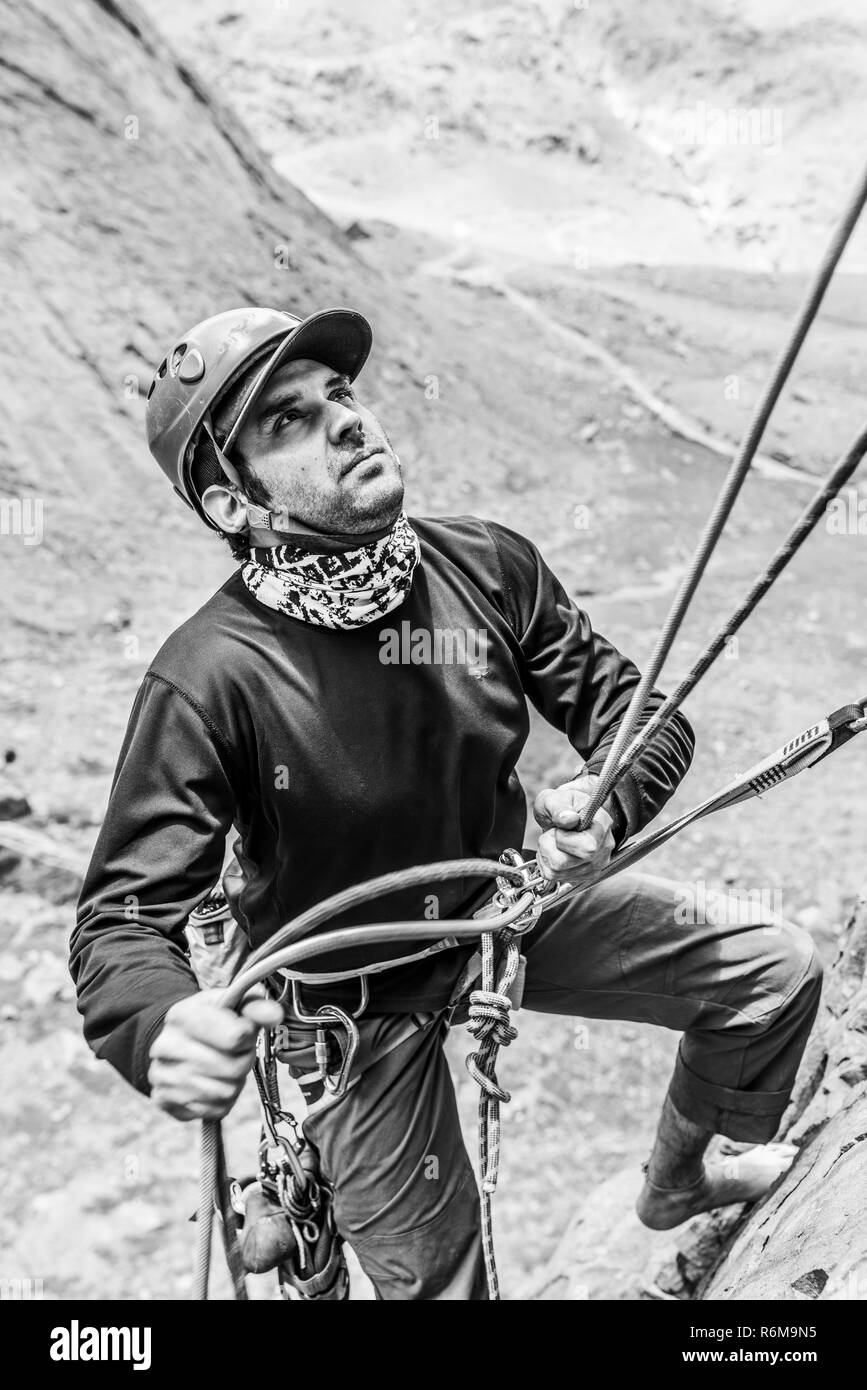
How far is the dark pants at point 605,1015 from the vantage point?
3.02 metres

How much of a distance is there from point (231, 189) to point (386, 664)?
1241cm

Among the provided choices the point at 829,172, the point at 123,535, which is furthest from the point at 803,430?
the point at 829,172

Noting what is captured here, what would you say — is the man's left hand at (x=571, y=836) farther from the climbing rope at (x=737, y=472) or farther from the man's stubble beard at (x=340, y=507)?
the man's stubble beard at (x=340, y=507)

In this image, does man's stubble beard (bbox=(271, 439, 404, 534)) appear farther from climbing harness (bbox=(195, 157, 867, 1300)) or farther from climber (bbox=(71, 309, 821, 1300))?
climbing harness (bbox=(195, 157, 867, 1300))

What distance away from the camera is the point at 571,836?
2.68 metres

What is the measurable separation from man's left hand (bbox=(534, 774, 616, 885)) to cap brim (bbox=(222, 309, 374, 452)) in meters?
1.16

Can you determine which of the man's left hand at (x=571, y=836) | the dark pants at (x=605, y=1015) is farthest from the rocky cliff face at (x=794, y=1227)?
the man's left hand at (x=571, y=836)

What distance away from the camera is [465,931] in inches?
98.8

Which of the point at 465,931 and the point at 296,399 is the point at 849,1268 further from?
the point at 296,399

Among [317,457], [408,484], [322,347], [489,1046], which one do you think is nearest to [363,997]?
[489,1046]

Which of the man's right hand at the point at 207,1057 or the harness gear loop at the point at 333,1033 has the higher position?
the man's right hand at the point at 207,1057

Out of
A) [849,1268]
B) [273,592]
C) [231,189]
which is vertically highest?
[273,592]

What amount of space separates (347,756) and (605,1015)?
120 cm

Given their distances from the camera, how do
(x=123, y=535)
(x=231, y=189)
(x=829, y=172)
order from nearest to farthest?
(x=123, y=535)
(x=231, y=189)
(x=829, y=172)
